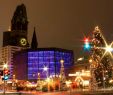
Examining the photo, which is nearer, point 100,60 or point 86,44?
point 86,44

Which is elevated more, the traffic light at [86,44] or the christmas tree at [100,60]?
the christmas tree at [100,60]

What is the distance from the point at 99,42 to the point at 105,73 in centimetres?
722

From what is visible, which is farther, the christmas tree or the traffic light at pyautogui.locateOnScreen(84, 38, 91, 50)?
the christmas tree

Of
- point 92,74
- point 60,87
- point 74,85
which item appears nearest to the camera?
point 92,74

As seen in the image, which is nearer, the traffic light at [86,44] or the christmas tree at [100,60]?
the traffic light at [86,44]

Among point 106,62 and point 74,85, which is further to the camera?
point 74,85

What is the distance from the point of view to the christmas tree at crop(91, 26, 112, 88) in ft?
264

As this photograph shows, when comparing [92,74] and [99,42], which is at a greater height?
[99,42]

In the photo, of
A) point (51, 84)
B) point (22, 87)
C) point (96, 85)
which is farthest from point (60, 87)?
point (22, 87)

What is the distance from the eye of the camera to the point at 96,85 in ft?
267

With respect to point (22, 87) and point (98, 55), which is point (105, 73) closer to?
point (98, 55)

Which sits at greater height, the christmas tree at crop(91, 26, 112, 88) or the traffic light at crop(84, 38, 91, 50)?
the christmas tree at crop(91, 26, 112, 88)

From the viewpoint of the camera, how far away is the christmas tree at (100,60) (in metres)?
80.6

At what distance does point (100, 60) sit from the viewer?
80.4 metres
